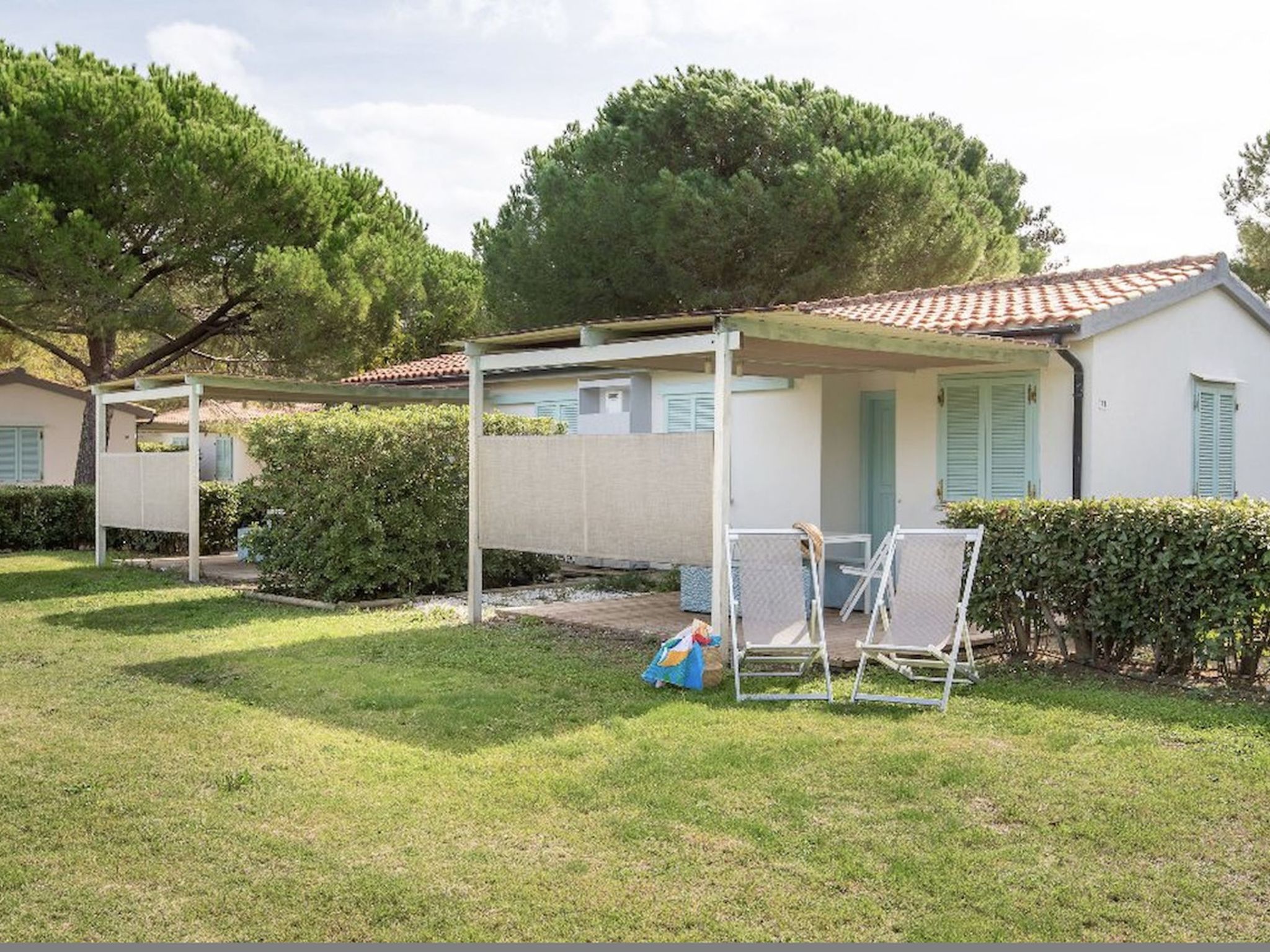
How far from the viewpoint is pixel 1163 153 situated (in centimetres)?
1808

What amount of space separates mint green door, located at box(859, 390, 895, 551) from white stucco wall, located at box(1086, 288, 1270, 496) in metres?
2.23

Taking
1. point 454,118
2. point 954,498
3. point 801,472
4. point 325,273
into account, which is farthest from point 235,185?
point 954,498

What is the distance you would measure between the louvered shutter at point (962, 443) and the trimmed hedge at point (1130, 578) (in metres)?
2.71

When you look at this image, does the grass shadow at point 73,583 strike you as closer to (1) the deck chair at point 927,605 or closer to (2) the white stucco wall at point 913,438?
(2) the white stucco wall at point 913,438

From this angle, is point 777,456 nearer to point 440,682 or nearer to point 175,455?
point 440,682

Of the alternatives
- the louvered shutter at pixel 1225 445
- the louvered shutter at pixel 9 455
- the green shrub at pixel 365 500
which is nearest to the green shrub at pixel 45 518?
the louvered shutter at pixel 9 455

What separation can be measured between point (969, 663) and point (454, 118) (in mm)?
14332

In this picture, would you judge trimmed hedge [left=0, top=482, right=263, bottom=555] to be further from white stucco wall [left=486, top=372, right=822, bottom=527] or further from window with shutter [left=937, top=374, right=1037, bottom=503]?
window with shutter [left=937, top=374, right=1037, bottom=503]

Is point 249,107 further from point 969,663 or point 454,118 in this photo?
point 969,663

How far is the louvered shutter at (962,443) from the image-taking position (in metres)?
12.0

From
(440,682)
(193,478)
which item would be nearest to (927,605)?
(440,682)

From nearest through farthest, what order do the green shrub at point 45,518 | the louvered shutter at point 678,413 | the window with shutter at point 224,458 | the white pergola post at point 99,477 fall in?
the louvered shutter at point 678,413, the white pergola post at point 99,477, the green shrub at point 45,518, the window with shutter at point 224,458

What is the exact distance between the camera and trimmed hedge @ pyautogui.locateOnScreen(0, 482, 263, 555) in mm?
19156

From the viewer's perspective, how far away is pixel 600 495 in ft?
33.7
